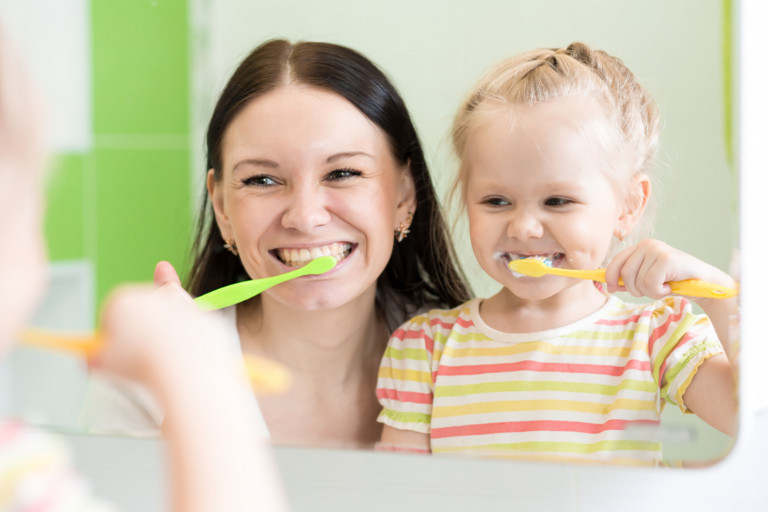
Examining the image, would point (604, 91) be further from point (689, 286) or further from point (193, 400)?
point (193, 400)

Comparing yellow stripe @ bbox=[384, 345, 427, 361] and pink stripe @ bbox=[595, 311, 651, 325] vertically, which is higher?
pink stripe @ bbox=[595, 311, 651, 325]

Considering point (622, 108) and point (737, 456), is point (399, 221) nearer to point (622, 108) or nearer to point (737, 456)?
point (622, 108)

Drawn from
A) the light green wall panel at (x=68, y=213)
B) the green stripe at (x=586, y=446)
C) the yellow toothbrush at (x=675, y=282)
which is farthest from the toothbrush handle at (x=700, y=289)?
the light green wall panel at (x=68, y=213)

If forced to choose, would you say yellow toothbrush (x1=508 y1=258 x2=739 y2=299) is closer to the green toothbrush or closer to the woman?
the woman

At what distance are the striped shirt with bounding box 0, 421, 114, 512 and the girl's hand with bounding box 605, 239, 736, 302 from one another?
1.17ft

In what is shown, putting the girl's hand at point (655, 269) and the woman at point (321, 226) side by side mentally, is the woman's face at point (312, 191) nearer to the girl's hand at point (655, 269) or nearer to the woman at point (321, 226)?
the woman at point (321, 226)

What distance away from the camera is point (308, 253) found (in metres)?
0.59

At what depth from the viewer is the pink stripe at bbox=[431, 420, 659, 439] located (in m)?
0.56

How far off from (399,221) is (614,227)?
151mm

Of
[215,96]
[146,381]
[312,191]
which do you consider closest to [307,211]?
[312,191]

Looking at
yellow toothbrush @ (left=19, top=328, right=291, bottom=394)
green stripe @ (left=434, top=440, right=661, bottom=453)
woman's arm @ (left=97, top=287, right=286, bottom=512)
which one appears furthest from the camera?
green stripe @ (left=434, top=440, right=661, bottom=453)

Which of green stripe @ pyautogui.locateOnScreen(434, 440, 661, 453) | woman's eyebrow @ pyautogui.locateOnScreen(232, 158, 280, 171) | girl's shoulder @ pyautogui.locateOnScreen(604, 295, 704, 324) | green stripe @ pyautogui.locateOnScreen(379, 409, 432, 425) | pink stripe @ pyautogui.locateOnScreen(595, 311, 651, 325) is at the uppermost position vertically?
woman's eyebrow @ pyautogui.locateOnScreen(232, 158, 280, 171)

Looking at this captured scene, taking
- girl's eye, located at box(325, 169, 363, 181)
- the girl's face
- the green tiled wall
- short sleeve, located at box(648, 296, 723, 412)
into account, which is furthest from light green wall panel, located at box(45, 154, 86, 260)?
short sleeve, located at box(648, 296, 723, 412)

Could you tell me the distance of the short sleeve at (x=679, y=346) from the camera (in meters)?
0.55
